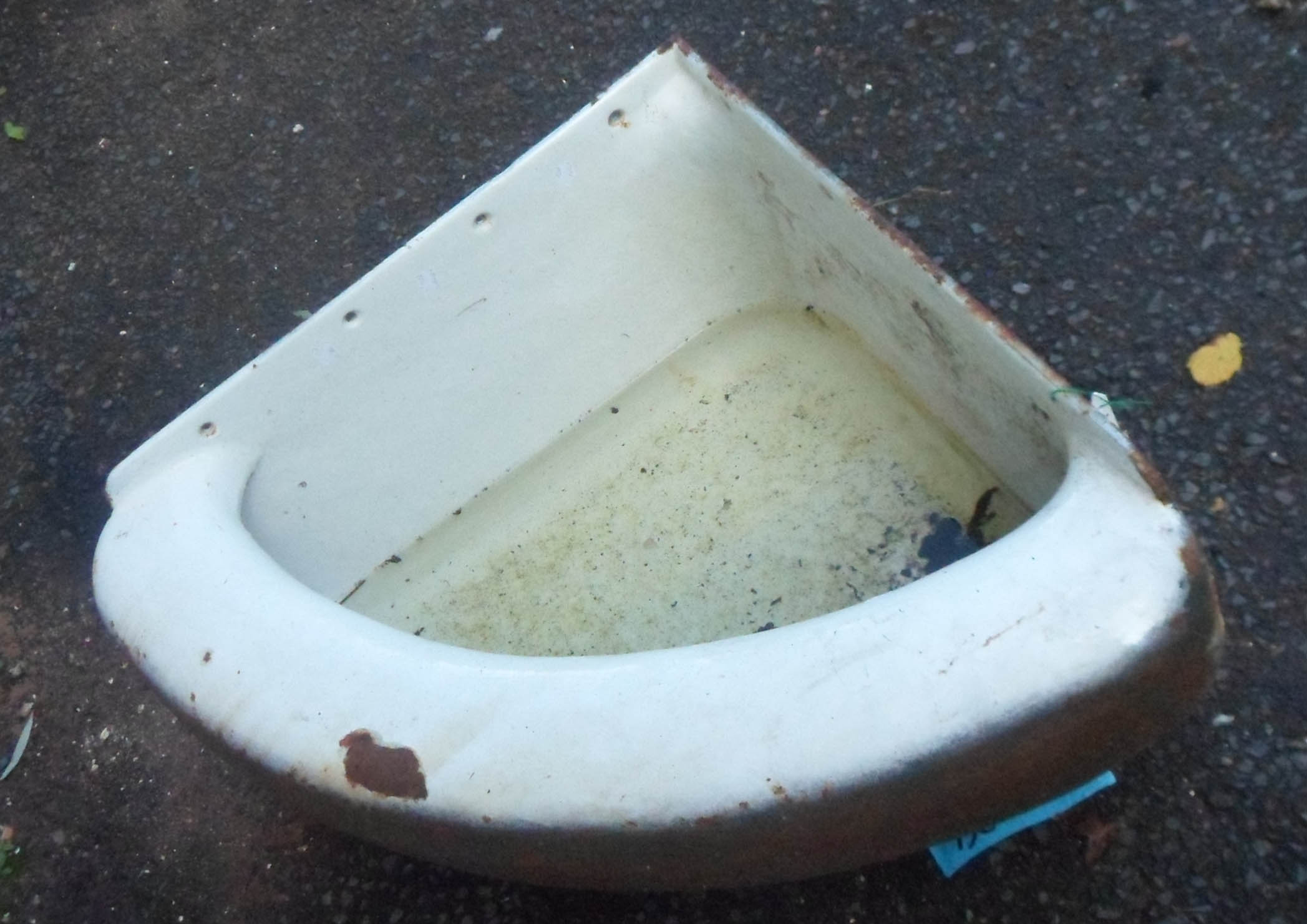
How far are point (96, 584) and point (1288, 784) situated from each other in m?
1.27

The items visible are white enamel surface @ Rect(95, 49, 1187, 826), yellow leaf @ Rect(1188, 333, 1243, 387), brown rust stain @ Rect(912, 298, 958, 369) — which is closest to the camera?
white enamel surface @ Rect(95, 49, 1187, 826)

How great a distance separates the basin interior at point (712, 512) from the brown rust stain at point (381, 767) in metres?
0.46

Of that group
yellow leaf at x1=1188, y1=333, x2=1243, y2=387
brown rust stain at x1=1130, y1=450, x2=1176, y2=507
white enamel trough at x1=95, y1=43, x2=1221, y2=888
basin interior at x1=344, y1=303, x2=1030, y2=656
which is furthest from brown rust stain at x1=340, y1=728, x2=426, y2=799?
yellow leaf at x1=1188, y1=333, x2=1243, y2=387

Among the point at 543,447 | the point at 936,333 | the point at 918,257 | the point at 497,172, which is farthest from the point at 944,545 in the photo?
the point at 497,172

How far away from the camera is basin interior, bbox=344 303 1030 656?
1227 mm

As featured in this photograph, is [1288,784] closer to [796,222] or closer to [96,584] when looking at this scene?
[796,222]

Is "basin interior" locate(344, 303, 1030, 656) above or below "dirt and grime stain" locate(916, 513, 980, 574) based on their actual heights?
above

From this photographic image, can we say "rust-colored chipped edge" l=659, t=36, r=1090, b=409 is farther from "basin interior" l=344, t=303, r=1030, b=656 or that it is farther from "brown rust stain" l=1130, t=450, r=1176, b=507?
"basin interior" l=344, t=303, r=1030, b=656

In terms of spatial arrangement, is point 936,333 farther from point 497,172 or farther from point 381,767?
point 497,172

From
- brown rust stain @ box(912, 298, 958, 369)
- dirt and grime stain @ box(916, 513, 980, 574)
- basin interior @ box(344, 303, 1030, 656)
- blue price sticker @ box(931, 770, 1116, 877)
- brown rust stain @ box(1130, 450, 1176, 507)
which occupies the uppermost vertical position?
brown rust stain @ box(1130, 450, 1176, 507)

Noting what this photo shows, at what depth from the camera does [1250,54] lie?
1479mm

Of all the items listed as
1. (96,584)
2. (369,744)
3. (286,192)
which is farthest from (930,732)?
(286,192)

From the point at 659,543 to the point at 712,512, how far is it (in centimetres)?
8

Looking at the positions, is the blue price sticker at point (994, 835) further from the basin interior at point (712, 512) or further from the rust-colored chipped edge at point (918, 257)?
the rust-colored chipped edge at point (918, 257)
